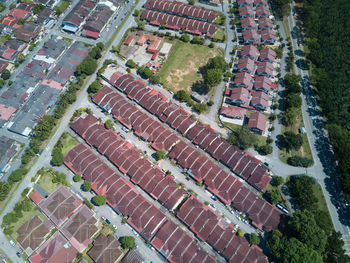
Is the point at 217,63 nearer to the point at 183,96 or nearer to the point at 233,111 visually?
the point at 183,96

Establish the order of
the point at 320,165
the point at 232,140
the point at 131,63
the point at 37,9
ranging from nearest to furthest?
the point at 320,165
the point at 232,140
the point at 131,63
the point at 37,9

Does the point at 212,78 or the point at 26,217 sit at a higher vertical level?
the point at 212,78

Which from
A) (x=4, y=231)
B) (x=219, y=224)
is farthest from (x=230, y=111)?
(x=4, y=231)

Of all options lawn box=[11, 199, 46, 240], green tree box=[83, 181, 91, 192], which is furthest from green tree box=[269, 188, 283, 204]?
lawn box=[11, 199, 46, 240]

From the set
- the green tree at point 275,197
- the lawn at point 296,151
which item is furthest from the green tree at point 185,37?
the green tree at point 275,197

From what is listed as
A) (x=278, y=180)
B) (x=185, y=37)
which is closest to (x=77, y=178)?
(x=278, y=180)

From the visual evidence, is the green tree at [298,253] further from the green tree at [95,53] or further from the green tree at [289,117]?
the green tree at [95,53]

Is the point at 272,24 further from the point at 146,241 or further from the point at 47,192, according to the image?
the point at 47,192
